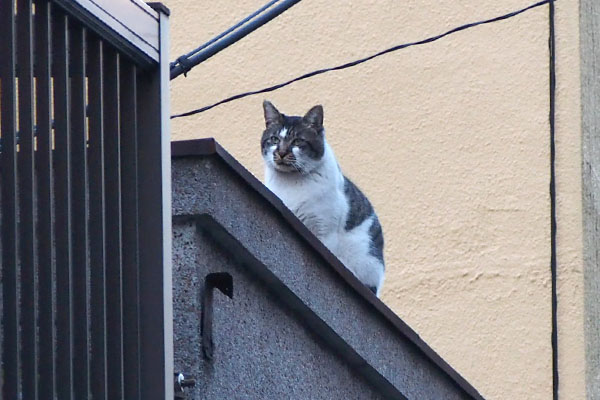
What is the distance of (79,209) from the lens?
2.25 meters

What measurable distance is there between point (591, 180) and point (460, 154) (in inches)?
28.0

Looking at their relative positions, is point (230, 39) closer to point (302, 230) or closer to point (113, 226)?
point (302, 230)

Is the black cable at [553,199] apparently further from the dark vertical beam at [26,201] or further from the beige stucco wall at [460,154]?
the dark vertical beam at [26,201]

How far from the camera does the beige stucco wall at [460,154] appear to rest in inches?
245

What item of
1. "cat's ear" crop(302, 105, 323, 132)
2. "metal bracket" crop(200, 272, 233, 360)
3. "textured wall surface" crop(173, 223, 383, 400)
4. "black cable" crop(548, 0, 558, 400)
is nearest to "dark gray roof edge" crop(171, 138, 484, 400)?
"textured wall surface" crop(173, 223, 383, 400)

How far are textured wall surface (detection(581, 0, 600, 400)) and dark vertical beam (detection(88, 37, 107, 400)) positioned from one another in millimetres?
4161

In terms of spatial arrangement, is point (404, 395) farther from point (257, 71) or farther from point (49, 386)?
point (257, 71)

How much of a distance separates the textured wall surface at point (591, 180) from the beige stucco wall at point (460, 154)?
55 mm

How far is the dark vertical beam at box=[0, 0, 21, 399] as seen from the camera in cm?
204

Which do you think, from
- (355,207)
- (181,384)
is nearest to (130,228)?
(181,384)

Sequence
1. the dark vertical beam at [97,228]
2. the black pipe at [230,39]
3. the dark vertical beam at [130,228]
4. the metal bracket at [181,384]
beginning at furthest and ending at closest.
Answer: the black pipe at [230,39]
the metal bracket at [181,384]
the dark vertical beam at [130,228]
the dark vertical beam at [97,228]

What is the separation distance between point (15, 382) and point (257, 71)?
535cm

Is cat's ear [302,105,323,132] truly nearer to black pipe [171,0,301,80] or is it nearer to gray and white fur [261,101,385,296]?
gray and white fur [261,101,385,296]

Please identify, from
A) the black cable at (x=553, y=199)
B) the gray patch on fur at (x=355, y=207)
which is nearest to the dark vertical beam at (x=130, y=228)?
the gray patch on fur at (x=355, y=207)
